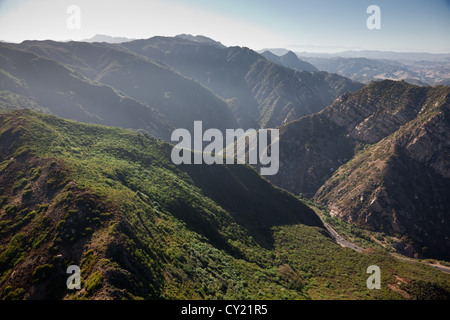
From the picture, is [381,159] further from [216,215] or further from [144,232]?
[144,232]

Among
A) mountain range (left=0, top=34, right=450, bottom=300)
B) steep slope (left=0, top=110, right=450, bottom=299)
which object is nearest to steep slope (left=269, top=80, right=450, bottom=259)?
mountain range (left=0, top=34, right=450, bottom=300)

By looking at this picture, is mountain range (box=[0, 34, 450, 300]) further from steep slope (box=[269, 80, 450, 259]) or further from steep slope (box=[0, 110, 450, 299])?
steep slope (box=[269, 80, 450, 259])

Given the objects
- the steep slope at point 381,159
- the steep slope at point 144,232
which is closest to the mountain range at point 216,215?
the steep slope at point 144,232

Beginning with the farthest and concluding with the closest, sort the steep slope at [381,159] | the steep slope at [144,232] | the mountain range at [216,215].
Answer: the steep slope at [381,159] → the mountain range at [216,215] → the steep slope at [144,232]

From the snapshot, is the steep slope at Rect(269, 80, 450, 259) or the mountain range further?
the steep slope at Rect(269, 80, 450, 259)

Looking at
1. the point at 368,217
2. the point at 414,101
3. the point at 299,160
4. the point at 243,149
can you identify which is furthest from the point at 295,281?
the point at 414,101

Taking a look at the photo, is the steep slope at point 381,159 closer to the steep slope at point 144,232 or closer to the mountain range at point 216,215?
the mountain range at point 216,215
